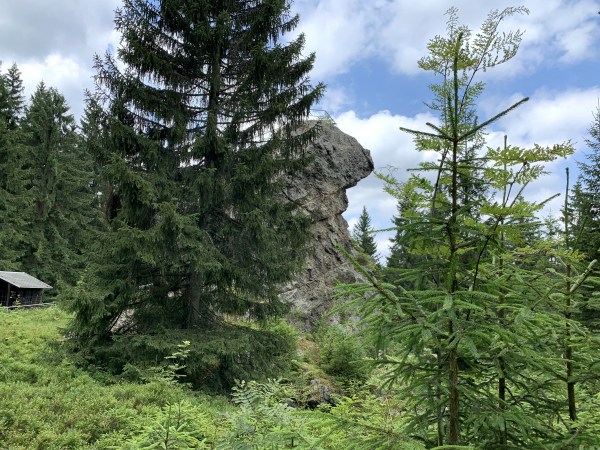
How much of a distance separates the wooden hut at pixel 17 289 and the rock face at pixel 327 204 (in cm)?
1316

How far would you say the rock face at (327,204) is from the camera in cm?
1738

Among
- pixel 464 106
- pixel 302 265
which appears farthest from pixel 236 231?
pixel 464 106

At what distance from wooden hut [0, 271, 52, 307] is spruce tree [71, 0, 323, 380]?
1284cm

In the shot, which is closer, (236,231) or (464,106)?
(464,106)

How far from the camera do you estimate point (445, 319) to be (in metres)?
1.72

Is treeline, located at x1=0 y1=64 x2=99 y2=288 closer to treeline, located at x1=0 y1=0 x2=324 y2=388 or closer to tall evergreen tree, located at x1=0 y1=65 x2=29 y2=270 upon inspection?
tall evergreen tree, located at x1=0 y1=65 x2=29 y2=270

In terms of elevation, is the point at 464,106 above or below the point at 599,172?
below

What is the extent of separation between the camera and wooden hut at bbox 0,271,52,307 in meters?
19.1

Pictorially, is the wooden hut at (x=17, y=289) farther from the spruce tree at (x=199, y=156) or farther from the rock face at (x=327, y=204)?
the rock face at (x=327, y=204)

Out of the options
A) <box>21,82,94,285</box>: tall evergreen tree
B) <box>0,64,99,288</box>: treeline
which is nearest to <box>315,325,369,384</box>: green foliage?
<box>0,64,99,288</box>: treeline

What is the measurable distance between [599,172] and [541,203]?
1531 cm

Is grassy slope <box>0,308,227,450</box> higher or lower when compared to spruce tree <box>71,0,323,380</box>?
lower

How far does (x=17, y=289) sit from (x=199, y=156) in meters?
17.2

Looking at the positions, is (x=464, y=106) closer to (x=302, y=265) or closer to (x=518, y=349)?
(x=518, y=349)
